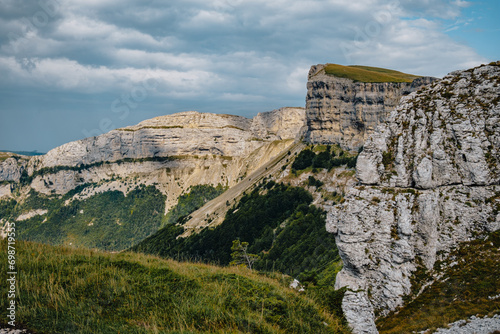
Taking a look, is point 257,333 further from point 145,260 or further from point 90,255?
point 90,255

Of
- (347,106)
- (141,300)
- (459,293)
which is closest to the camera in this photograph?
(141,300)

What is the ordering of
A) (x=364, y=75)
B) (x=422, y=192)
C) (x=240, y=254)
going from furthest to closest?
(x=364, y=75) < (x=240, y=254) < (x=422, y=192)

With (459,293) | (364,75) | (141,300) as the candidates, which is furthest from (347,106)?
A: (141,300)

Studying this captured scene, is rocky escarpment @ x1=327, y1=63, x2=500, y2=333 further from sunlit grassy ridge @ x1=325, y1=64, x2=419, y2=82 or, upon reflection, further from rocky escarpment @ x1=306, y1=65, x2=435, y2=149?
sunlit grassy ridge @ x1=325, y1=64, x2=419, y2=82

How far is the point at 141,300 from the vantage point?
861cm

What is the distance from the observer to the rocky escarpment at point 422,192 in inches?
803

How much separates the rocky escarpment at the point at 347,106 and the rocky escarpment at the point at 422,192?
91.4 metres

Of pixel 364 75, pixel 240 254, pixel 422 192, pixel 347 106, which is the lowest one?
pixel 240 254

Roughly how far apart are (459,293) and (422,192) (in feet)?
21.4

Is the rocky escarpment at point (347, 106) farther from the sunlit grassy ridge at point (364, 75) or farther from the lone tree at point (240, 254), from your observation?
the lone tree at point (240, 254)

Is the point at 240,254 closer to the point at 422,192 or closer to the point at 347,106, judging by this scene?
the point at 422,192

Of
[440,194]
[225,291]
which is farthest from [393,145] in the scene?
[225,291]

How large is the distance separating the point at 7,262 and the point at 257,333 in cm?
797

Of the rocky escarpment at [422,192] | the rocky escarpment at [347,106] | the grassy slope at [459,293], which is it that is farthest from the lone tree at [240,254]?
the rocky escarpment at [347,106]
